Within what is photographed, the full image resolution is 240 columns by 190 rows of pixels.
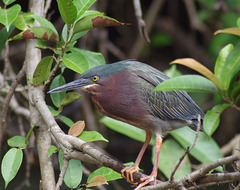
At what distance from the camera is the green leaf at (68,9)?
1.72m

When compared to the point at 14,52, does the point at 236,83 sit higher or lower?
higher

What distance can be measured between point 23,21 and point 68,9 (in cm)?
45

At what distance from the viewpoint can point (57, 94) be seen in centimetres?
211

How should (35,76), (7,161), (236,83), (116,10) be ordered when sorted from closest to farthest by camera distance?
1. (236,83)
2. (7,161)
3. (35,76)
4. (116,10)

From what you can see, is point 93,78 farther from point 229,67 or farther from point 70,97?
point 229,67

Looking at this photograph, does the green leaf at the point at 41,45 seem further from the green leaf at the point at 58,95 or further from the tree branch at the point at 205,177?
the tree branch at the point at 205,177

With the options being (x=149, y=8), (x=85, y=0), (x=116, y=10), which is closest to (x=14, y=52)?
(x=116, y=10)

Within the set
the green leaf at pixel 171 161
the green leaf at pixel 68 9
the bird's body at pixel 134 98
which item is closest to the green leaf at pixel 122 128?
the green leaf at pixel 171 161

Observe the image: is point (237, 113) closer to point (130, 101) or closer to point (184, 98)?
point (184, 98)

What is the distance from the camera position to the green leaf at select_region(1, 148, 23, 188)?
1832mm

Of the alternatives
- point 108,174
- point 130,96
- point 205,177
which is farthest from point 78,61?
point 205,177

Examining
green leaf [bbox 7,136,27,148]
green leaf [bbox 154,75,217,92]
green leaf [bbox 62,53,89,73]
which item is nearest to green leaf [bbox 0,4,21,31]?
green leaf [bbox 62,53,89,73]

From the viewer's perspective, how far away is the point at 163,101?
6.89 feet

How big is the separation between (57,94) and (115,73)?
14.5 inches
